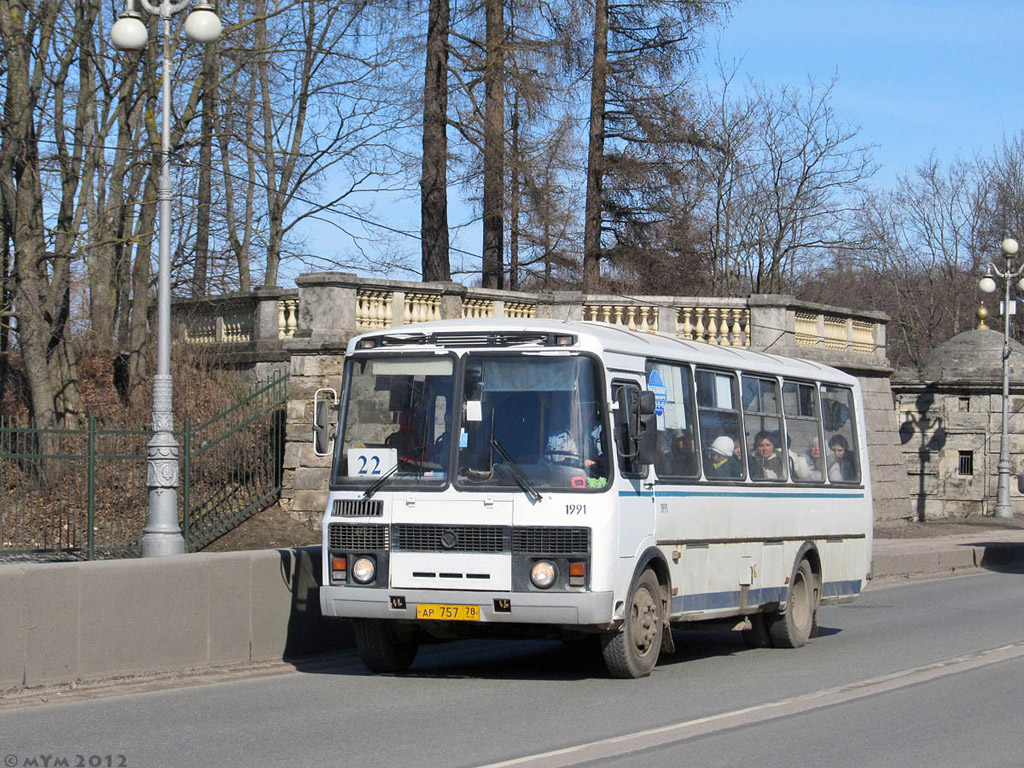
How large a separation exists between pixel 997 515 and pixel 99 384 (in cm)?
2234

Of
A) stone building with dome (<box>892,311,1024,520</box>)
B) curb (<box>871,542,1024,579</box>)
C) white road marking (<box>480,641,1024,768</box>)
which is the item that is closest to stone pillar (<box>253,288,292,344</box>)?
curb (<box>871,542,1024,579</box>)

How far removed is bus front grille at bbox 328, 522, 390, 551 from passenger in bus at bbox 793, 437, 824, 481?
207 inches

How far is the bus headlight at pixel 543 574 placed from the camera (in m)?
10.5

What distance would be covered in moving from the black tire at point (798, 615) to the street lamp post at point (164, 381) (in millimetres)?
6276

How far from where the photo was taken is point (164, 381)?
15.0 meters

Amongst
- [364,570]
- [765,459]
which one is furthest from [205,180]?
[364,570]

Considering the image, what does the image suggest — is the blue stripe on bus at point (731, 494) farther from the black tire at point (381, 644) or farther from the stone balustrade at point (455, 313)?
the stone balustrade at point (455, 313)

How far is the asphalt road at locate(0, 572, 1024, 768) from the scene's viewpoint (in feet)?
26.1

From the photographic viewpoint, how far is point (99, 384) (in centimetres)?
2697

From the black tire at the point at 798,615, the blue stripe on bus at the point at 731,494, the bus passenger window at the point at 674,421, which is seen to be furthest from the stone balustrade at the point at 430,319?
the bus passenger window at the point at 674,421

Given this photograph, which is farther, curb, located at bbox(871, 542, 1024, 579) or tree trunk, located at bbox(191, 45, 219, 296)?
tree trunk, located at bbox(191, 45, 219, 296)

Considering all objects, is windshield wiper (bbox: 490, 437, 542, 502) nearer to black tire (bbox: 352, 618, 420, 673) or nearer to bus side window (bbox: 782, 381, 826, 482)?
black tire (bbox: 352, 618, 420, 673)

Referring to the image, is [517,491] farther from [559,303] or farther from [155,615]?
[559,303]

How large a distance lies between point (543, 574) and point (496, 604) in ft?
1.41
